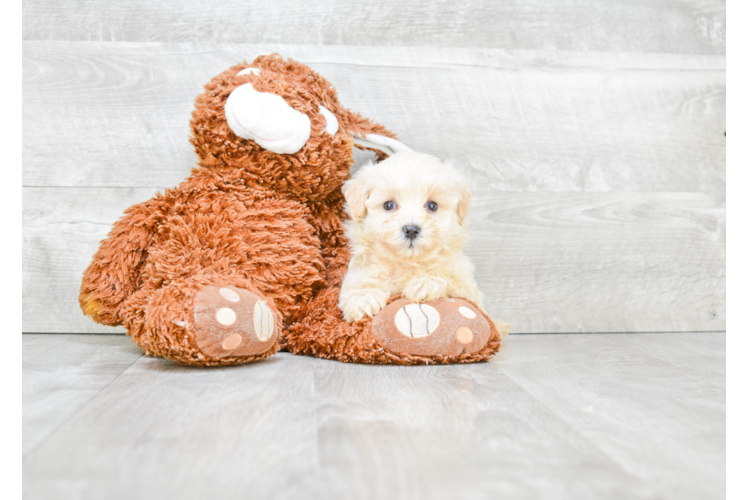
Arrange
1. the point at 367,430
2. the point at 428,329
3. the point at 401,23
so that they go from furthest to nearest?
the point at 401,23, the point at 428,329, the point at 367,430

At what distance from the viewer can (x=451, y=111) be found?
1443 mm

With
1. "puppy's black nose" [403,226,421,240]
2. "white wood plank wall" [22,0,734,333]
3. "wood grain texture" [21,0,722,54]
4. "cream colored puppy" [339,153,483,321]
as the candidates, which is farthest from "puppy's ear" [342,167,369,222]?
A: "wood grain texture" [21,0,722,54]

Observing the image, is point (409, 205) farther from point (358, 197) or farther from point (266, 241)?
point (266, 241)

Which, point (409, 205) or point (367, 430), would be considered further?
point (409, 205)

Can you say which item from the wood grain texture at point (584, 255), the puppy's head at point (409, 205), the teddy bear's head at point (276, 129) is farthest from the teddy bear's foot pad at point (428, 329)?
the wood grain texture at point (584, 255)

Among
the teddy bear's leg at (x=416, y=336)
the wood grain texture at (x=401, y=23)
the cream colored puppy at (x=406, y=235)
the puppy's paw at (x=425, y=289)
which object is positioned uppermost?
the wood grain texture at (x=401, y=23)

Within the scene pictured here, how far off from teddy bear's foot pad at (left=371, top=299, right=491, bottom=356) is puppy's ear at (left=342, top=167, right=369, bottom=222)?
19 cm

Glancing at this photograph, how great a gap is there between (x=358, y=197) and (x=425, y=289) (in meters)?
0.21

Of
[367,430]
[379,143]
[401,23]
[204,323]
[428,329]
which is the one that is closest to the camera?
[367,430]

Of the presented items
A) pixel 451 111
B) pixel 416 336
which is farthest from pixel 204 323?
pixel 451 111

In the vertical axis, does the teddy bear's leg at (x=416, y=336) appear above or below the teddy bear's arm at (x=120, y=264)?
below

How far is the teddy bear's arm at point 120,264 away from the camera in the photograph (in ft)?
3.73

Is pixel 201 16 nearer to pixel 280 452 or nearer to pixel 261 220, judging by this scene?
pixel 261 220

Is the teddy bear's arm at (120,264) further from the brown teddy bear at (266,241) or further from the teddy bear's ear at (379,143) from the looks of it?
the teddy bear's ear at (379,143)
